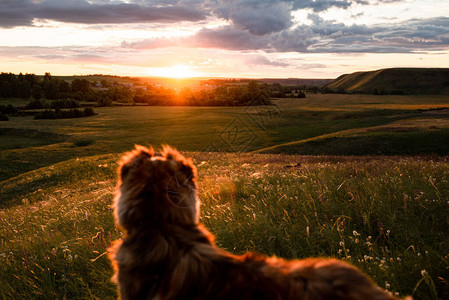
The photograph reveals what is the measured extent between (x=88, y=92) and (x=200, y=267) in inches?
7037

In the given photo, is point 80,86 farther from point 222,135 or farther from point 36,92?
point 222,135

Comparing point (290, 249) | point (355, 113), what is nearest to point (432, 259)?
point (290, 249)

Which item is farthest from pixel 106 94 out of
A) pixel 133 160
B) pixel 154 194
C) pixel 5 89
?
pixel 154 194

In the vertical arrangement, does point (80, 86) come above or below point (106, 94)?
above

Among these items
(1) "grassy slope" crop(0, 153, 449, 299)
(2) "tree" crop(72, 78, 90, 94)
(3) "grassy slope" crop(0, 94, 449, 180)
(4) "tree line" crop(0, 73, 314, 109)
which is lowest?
(3) "grassy slope" crop(0, 94, 449, 180)

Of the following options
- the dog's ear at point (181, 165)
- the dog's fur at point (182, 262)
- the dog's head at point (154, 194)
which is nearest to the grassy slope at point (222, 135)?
the dog's ear at point (181, 165)

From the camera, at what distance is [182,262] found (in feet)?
6.57

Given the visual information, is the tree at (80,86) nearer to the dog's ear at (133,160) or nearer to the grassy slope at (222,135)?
the grassy slope at (222,135)

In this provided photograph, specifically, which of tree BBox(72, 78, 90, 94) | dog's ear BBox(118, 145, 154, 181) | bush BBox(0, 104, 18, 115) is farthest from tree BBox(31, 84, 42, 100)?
dog's ear BBox(118, 145, 154, 181)

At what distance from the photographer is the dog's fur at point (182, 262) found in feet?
5.69

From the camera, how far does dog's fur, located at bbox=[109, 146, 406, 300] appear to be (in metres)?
1.73

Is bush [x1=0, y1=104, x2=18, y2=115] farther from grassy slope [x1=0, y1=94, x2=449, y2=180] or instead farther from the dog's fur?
the dog's fur

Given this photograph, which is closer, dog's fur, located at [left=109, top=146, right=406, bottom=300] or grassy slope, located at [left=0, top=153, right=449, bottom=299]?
dog's fur, located at [left=109, top=146, right=406, bottom=300]

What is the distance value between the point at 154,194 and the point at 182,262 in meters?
0.56
